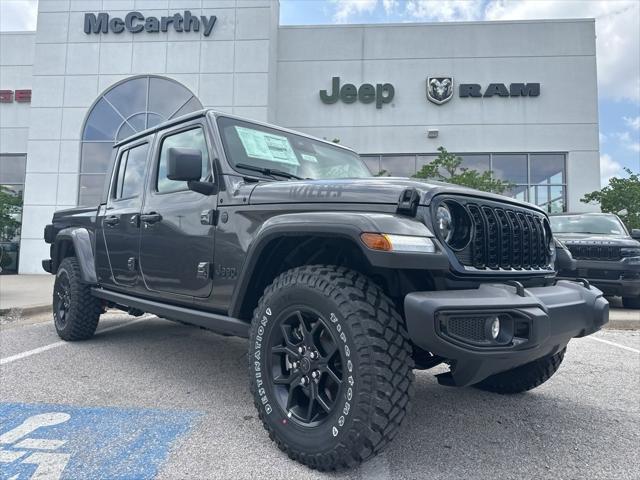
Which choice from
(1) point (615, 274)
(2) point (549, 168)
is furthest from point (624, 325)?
A: (2) point (549, 168)

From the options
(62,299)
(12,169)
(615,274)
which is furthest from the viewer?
(12,169)

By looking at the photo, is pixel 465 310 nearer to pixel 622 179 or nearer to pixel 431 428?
pixel 431 428

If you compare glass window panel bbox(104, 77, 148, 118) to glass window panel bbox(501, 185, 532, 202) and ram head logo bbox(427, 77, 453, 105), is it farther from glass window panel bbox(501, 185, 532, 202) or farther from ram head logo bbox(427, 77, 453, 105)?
glass window panel bbox(501, 185, 532, 202)

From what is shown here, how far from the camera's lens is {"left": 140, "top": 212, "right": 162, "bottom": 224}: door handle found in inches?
128

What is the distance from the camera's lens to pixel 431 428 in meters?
2.55

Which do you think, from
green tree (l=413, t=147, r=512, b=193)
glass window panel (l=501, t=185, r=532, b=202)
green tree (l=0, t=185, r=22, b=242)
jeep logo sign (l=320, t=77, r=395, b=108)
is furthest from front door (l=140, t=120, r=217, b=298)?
green tree (l=0, t=185, r=22, b=242)

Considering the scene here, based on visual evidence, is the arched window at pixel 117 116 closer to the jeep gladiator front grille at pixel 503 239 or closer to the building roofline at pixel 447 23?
the building roofline at pixel 447 23

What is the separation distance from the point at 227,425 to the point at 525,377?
76.2 inches

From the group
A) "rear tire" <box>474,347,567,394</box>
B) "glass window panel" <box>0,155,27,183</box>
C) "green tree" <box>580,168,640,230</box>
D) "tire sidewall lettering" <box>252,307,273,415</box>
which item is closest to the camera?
"tire sidewall lettering" <box>252,307,273,415</box>

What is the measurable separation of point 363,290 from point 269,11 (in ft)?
50.5

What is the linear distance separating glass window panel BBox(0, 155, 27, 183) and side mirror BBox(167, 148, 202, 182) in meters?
18.5

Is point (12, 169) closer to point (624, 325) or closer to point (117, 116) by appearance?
point (117, 116)

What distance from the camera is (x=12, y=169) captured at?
17500 mm

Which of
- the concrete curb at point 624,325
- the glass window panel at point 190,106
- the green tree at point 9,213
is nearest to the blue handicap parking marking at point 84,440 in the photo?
the concrete curb at point 624,325
